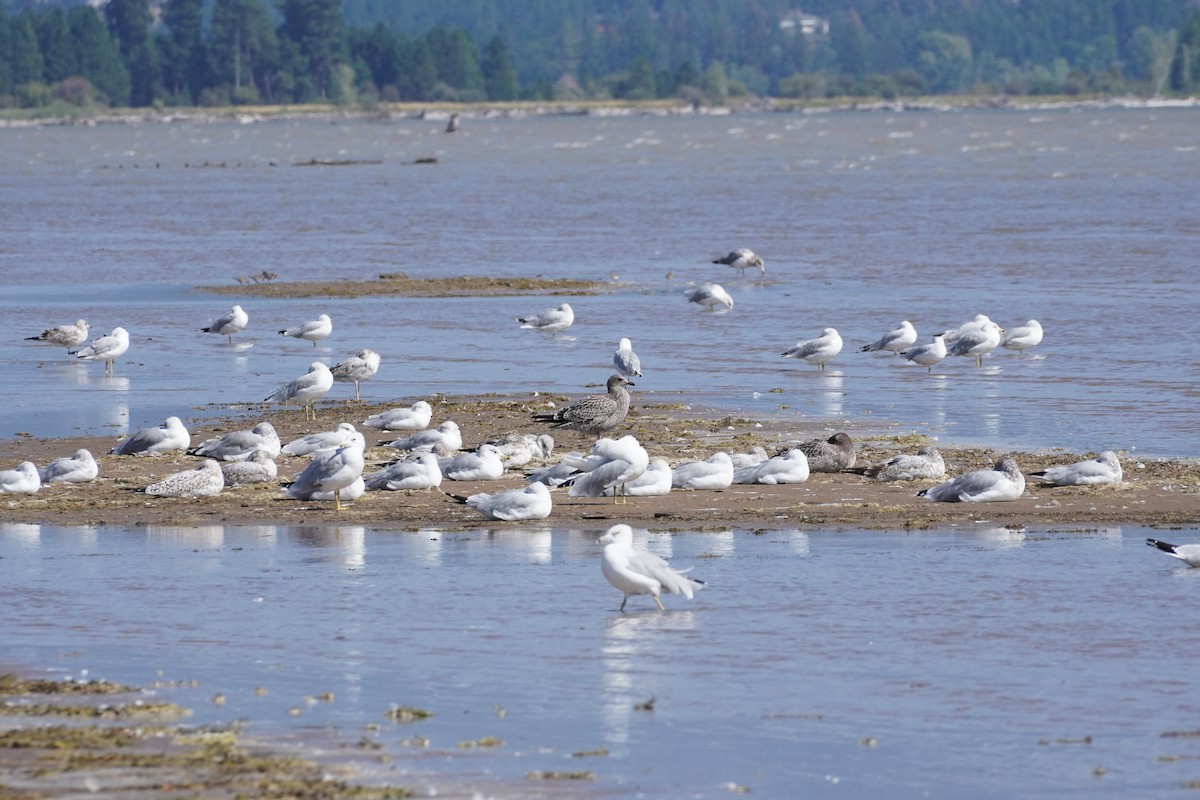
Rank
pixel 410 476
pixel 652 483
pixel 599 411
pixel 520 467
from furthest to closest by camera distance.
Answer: pixel 599 411 < pixel 520 467 < pixel 410 476 < pixel 652 483

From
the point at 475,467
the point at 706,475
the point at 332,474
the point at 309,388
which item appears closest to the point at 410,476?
the point at 475,467

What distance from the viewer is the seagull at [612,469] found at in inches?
571

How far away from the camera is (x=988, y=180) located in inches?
2813

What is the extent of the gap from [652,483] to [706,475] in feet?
1.64

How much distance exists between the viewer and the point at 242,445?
16.4 m

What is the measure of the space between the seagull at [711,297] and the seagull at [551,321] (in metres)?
3.40

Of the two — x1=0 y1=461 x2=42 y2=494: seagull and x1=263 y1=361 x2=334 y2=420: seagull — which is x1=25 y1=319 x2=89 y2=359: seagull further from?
x1=0 y1=461 x2=42 y2=494: seagull

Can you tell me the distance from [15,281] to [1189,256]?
21.1 meters

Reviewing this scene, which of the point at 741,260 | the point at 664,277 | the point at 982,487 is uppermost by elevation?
the point at 982,487

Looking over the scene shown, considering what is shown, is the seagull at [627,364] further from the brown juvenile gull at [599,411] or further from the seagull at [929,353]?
the brown juvenile gull at [599,411]

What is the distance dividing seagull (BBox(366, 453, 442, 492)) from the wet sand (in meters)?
0.07

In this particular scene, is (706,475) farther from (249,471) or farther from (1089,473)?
(249,471)

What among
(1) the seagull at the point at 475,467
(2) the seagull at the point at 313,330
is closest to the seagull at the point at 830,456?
(1) the seagull at the point at 475,467

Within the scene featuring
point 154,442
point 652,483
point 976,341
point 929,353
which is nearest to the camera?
point 652,483
